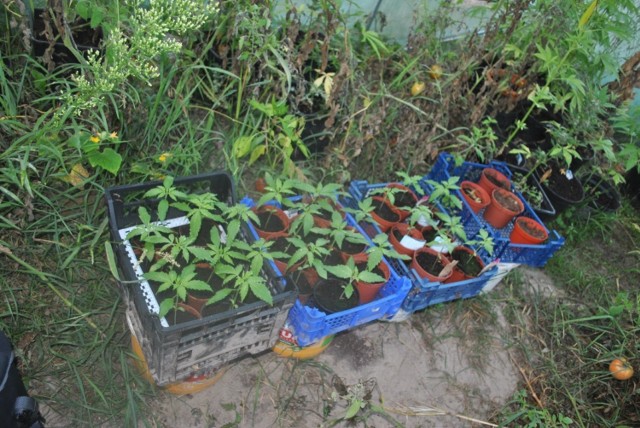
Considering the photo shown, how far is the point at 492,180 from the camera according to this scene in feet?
10.6

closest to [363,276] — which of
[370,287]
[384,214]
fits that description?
[370,287]

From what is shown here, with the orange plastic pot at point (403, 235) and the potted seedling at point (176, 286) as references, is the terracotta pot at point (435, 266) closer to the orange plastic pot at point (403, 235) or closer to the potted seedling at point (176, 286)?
the orange plastic pot at point (403, 235)

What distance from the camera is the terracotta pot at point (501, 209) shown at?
2996mm

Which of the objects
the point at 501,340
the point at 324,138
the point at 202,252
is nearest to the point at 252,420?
the point at 202,252

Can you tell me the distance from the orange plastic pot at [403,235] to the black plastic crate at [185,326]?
839 millimetres

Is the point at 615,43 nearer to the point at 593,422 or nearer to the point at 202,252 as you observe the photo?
the point at 593,422

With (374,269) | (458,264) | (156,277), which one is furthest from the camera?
(458,264)

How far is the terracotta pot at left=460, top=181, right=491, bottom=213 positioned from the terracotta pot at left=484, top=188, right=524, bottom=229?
0.05 m

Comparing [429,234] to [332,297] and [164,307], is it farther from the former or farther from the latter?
[164,307]

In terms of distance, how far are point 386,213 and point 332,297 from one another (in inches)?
28.8

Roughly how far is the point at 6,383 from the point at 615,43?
149 inches

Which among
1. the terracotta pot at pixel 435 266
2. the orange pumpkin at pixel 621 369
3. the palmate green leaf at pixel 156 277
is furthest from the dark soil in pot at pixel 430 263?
the palmate green leaf at pixel 156 277

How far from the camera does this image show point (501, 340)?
279 centimetres

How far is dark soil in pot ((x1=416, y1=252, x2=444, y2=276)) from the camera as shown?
8.40 ft
